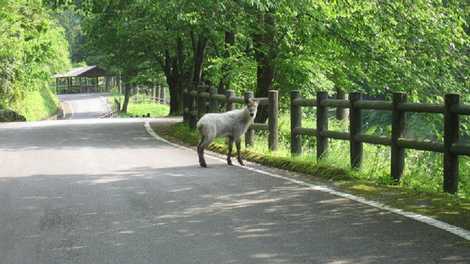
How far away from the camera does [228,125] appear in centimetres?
1261

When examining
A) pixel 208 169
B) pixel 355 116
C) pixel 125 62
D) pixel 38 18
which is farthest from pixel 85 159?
pixel 38 18

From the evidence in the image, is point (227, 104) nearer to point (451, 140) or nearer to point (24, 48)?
point (451, 140)

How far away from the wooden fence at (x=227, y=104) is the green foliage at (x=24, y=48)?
19.8m

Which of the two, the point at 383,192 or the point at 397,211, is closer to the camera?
the point at 397,211

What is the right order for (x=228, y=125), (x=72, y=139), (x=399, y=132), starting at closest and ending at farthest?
(x=399, y=132), (x=228, y=125), (x=72, y=139)

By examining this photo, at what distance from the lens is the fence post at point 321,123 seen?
1184cm

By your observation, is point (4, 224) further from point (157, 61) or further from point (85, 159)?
point (157, 61)

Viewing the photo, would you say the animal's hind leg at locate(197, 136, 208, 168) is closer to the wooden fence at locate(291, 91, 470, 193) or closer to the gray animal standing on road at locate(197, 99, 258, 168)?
the gray animal standing on road at locate(197, 99, 258, 168)

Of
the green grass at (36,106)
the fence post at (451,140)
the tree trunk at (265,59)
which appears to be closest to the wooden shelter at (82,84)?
the green grass at (36,106)

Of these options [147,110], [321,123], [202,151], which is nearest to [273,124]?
[321,123]

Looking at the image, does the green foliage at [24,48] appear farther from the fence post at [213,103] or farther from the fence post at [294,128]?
the fence post at [294,128]

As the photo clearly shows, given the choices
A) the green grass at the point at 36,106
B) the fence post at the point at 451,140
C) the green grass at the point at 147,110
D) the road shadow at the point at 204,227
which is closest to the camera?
the road shadow at the point at 204,227

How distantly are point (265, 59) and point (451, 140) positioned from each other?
36.6 ft

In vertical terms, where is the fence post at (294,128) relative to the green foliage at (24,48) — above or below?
below
